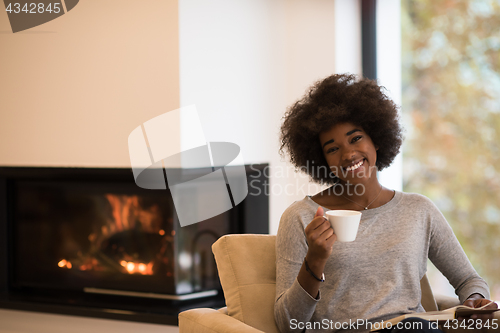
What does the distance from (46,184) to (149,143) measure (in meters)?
0.88

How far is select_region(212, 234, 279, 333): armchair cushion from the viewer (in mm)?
1498

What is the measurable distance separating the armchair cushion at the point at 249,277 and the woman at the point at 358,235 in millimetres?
98

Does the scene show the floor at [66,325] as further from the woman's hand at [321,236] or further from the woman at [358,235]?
the woman's hand at [321,236]

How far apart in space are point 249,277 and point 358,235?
1.25ft

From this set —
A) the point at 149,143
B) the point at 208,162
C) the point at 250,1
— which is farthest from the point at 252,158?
the point at 250,1

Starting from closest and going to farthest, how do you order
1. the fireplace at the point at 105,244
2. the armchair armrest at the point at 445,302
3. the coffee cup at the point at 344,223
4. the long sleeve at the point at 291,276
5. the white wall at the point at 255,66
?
the coffee cup at the point at 344,223
the long sleeve at the point at 291,276
the armchair armrest at the point at 445,302
the white wall at the point at 255,66
the fireplace at the point at 105,244

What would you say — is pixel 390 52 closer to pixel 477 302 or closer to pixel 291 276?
pixel 477 302

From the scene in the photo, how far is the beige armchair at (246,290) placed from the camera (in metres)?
1.47

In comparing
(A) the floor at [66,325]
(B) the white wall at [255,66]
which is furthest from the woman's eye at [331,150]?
(A) the floor at [66,325]

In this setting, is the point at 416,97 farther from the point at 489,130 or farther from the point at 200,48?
the point at 200,48

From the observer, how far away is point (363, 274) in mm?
1416

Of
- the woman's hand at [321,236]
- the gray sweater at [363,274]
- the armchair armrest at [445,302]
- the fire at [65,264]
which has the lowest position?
the fire at [65,264]

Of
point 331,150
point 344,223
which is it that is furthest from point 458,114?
point 344,223

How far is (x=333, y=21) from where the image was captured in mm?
2848
